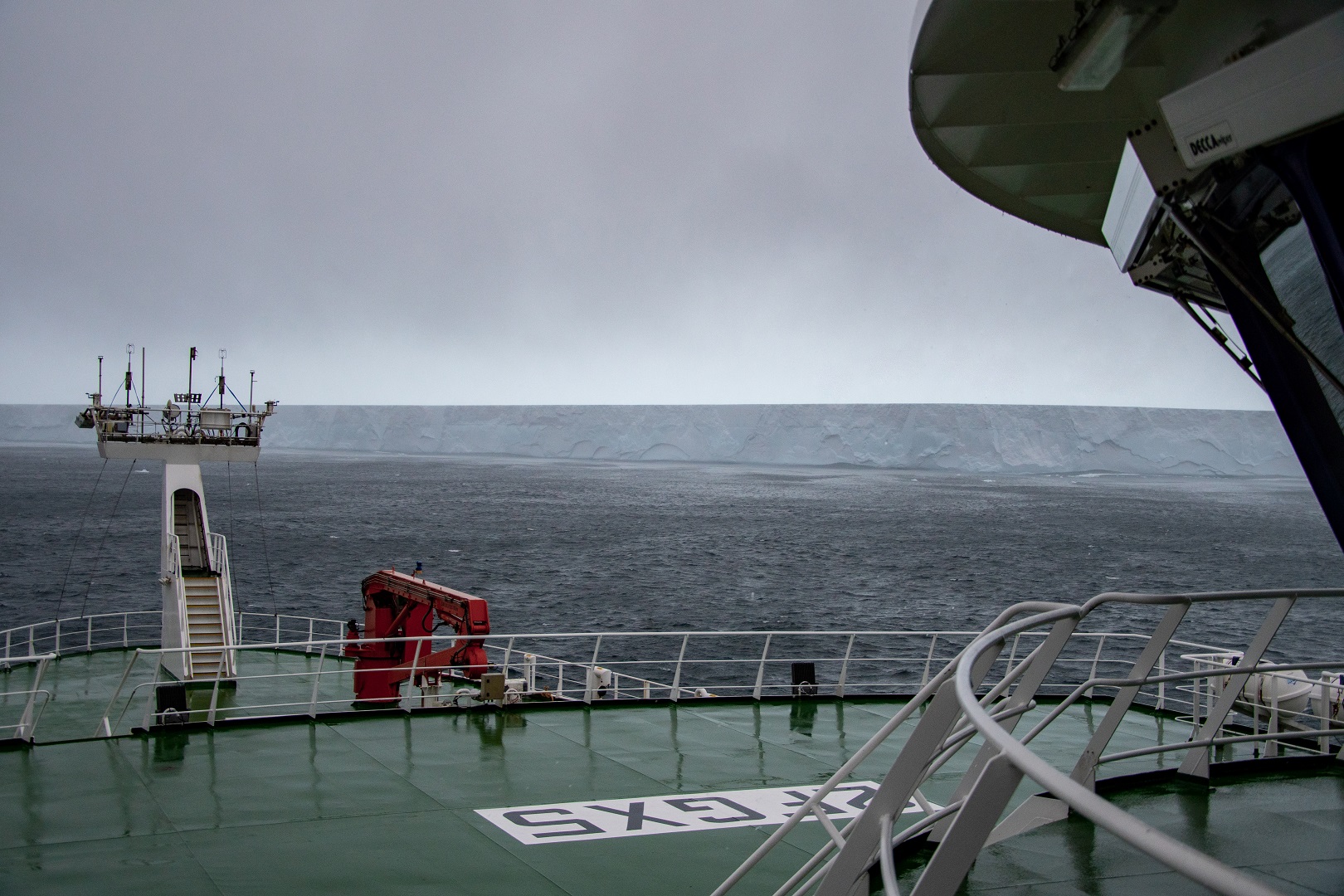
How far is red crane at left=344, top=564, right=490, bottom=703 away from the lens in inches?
528

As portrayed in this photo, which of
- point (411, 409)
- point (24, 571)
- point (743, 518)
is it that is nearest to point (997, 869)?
point (24, 571)

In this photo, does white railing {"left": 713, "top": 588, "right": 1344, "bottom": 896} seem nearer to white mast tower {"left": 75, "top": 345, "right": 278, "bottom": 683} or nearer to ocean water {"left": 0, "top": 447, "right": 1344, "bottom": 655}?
white mast tower {"left": 75, "top": 345, "right": 278, "bottom": 683}

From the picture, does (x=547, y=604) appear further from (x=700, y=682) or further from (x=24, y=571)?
(x=24, y=571)

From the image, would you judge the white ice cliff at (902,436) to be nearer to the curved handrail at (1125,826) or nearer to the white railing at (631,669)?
the white railing at (631,669)

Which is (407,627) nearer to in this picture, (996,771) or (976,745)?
(976,745)

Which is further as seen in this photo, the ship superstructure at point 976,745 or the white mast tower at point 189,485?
the white mast tower at point 189,485

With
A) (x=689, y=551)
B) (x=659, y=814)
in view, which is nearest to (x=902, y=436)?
(x=689, y=551)

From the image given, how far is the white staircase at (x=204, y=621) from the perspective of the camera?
1462cm

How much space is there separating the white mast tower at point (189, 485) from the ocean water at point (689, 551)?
18327mm

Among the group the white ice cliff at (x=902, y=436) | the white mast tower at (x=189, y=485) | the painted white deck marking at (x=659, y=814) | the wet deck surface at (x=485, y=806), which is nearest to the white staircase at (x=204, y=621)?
the white mast tower at (x=189, y=485)

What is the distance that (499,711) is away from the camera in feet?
34.6

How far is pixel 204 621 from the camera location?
1511 centimetres

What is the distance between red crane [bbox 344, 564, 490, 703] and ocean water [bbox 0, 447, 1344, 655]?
18.6 metres

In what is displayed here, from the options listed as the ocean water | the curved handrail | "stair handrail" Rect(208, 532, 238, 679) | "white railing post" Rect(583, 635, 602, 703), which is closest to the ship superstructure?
the curved handrail
